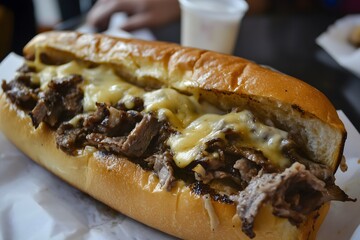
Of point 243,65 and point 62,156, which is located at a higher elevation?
point 243,65

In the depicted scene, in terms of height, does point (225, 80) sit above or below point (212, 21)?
above

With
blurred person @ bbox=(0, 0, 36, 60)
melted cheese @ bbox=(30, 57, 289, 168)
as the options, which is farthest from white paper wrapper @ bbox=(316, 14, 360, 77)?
blurred person @ bbox=(0, 0, 36, 60)

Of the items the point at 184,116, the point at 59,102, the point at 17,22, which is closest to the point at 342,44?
the point at 184,116

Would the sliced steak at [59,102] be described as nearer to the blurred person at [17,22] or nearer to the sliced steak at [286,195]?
the sliced steak at [286,195]

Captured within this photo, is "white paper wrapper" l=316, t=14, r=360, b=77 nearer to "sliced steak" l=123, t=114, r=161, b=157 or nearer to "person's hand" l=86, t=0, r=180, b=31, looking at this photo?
"person's hand" l=86, t=0, r=180, b=31

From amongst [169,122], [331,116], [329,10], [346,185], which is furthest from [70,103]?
[329,10]

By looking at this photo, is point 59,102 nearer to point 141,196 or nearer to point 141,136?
point 141,136

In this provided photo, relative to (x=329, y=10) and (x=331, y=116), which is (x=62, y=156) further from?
(x=329, y=10)
